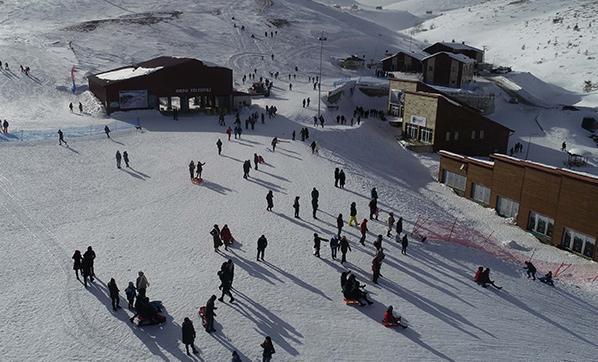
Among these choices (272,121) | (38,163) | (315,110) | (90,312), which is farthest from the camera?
(315,110)

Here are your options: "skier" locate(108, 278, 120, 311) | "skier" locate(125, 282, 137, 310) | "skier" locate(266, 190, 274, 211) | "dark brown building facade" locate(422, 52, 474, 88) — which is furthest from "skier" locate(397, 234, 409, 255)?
"dark brown building facade" locate(422, 52, 474, 88)

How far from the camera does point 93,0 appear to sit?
94438 millimetres

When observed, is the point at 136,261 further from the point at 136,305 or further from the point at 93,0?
the point at 93,0

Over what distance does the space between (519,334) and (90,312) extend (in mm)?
12553

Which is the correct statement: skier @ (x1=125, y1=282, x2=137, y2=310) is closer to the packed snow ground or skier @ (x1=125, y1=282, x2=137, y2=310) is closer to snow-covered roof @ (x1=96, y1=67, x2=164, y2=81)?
the packed snow ground

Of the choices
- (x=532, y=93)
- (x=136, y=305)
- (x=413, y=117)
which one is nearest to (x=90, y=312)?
(x=136, y=305)

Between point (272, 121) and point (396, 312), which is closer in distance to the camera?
point (396, 312)

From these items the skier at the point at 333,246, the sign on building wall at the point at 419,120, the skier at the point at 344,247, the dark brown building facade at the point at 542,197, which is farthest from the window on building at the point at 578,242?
the sign on building wall at the point at 419,120

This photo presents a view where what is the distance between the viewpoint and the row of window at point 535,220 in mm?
25359

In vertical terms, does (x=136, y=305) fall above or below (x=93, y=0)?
below

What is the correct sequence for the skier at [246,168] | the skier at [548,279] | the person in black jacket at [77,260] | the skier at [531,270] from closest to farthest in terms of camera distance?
1. the person in black jacket at [77,260]
2. the skier at [548,279]
3. the skier at [531,270]
4. the skier at [246,168]

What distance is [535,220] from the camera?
27.9 meters

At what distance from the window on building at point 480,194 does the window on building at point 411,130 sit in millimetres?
12039

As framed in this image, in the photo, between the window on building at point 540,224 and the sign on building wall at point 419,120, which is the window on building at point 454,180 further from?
the sign on building wall at point 419,120
